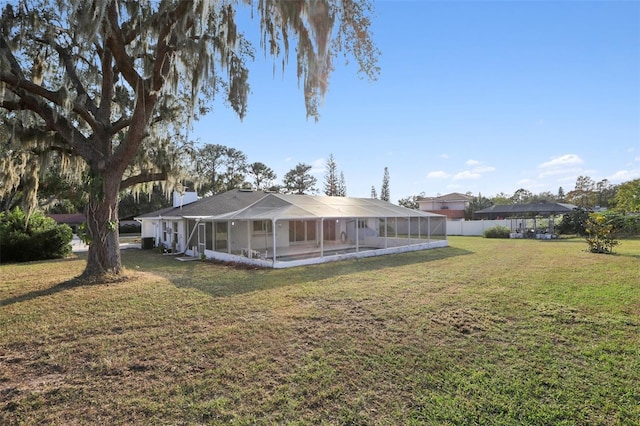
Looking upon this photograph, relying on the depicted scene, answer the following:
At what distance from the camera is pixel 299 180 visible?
45188 mm

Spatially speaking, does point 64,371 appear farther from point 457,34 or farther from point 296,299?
point 457,34

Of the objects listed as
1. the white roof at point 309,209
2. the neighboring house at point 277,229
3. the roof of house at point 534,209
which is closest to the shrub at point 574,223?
the roof of house at point 534,209

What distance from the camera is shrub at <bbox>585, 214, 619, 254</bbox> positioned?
13.3 metres

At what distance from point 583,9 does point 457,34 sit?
2.97m

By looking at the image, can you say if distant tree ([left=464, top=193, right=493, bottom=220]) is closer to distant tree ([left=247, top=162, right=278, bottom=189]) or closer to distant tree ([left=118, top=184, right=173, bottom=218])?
distant tree ([left=247, top=162, right=278, bottom=189])

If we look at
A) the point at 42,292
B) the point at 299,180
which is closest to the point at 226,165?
the point at 299,180

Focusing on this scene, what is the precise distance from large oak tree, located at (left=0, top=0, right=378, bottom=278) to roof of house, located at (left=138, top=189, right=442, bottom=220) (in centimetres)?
390

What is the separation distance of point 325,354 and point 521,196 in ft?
244

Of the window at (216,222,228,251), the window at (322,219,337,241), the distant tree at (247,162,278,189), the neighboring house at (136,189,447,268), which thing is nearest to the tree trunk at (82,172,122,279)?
the neighboring house at (136,189,447,268)

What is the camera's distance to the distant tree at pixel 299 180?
44.9 m

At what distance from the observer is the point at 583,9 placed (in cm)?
795

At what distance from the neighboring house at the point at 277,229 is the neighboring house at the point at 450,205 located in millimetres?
20284

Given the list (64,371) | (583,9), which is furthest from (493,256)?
(64,371)

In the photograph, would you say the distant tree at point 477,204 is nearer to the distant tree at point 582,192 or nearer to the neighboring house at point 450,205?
the neighboring house at point 450,205
